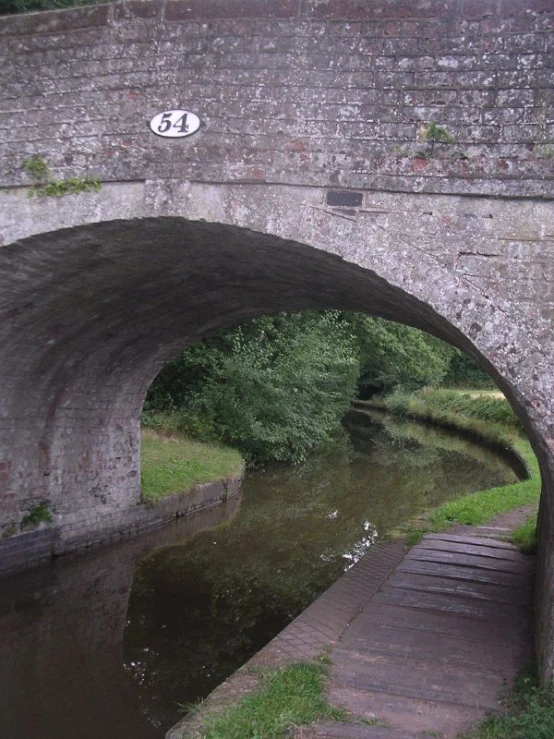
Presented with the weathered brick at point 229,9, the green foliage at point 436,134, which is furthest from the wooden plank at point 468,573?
the weathered brick at point 229,9

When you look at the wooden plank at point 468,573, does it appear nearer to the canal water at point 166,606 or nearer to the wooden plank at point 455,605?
the wooden plank at point 455,605

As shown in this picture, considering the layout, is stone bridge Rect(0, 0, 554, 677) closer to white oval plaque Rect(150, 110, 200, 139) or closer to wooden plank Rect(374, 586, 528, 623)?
white oval plaque Rect(150, 110, 200, 139)

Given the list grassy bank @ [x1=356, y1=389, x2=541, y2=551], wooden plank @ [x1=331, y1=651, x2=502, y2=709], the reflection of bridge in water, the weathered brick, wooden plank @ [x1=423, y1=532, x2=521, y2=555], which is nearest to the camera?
wooden plank @ [x1=331, y1=651, x2=502, y2=709]

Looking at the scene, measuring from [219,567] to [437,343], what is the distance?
28302mm

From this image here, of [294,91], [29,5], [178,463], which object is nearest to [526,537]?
[294,91]

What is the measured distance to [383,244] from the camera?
15.1 feet

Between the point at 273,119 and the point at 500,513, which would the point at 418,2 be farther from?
the point at 500,513

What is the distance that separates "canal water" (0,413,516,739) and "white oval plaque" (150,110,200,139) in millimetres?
4083

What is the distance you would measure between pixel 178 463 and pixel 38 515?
4049 mm

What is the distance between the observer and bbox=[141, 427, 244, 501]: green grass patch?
1129 centimetres

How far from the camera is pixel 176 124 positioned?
4969 mm

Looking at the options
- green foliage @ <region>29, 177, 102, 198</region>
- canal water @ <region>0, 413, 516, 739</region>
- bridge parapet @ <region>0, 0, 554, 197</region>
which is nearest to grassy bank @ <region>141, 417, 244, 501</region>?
canal water @ <region>0, 413, 516, 739</region>

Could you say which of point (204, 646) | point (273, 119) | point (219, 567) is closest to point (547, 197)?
point (273, 119)

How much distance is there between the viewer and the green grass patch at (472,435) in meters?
10.0
